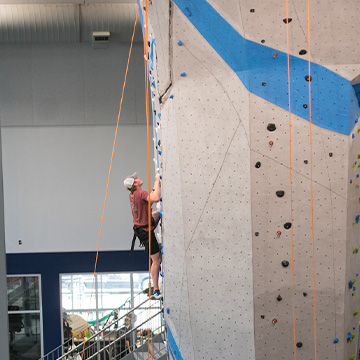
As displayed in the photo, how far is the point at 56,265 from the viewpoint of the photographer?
12516 millimetres

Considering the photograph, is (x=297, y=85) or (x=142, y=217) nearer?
(x=297, y=85)

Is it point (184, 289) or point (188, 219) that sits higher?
point (188, 219)

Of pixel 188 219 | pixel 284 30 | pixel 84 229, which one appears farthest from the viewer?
pixel 84 229

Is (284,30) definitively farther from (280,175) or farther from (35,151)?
(35,151)

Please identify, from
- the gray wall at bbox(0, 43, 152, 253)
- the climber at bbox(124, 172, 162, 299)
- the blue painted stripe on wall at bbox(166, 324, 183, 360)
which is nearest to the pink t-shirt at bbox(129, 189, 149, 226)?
the climber at bbox(124, 172, 162, 299)

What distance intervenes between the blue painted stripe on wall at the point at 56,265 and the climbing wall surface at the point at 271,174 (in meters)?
7.63

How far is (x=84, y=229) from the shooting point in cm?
1244

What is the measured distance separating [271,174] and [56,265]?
8659mm

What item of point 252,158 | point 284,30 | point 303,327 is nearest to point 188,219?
point 252,158

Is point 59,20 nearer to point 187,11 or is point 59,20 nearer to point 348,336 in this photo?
point 187,11

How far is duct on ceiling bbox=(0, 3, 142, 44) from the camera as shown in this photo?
11.5 m

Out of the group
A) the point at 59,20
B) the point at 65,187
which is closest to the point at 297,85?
the point at 59,20

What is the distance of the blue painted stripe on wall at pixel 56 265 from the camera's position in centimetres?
1247

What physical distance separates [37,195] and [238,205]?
27.5ft
